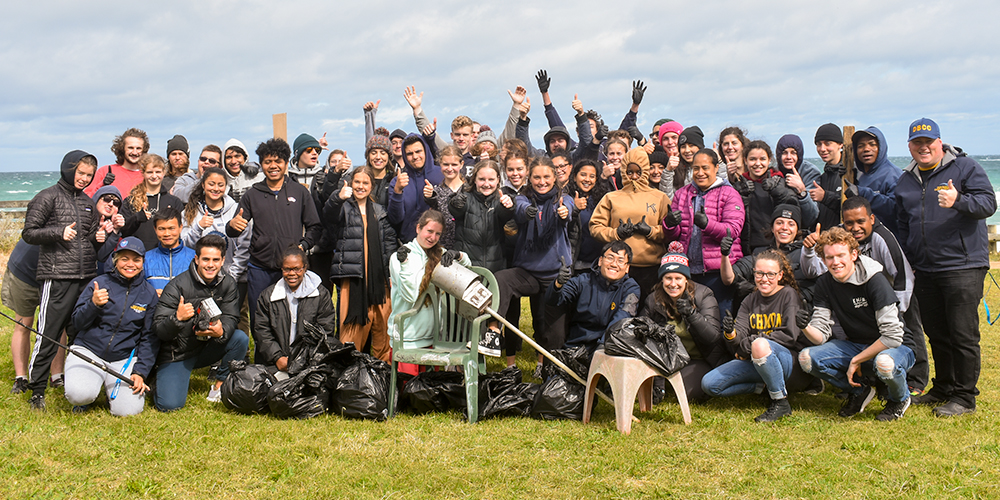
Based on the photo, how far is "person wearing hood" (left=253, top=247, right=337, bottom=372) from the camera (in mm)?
5062

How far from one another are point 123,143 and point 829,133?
615 cm

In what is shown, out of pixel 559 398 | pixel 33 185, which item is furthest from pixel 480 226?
Result: pixel 33 185

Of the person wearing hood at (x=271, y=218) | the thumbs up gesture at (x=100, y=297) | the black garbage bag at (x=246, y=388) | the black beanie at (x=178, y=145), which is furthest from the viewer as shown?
the black beanie at (x=178, y=145)

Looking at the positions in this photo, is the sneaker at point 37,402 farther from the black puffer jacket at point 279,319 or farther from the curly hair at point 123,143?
the curly hair at point 123,143

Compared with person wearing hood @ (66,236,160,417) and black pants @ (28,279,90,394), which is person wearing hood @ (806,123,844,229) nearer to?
person wearing hood @ (66,236,160,417)

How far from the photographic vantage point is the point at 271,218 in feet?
18.3

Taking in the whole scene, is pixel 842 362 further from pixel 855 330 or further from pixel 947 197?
pixel 947 197

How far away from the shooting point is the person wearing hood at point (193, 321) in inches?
192

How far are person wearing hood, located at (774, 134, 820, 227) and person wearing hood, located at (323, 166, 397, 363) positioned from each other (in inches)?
129

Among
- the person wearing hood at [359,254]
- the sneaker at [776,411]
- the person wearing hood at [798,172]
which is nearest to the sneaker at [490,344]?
the person wearing hood at [359,254]

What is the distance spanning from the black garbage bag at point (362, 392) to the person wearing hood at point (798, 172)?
337cm

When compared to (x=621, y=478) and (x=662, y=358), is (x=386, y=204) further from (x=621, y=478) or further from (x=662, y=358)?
(x=621, y=478)

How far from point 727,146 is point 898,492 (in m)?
3.47

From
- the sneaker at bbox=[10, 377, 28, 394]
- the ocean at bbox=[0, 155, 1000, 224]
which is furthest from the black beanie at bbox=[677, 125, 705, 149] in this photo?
the ocean at bbox=[0, 155, 1000, 224]
